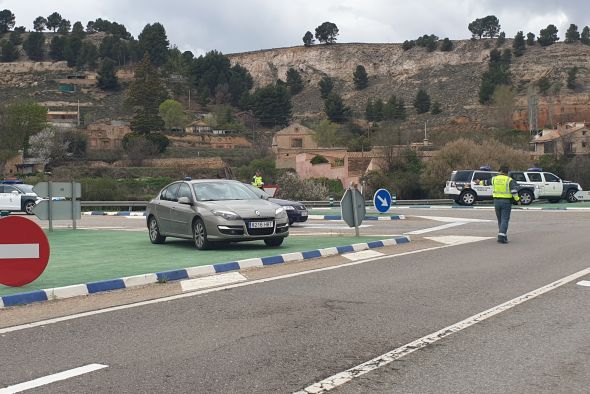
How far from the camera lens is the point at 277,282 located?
36.9 feet

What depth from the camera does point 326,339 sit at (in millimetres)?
7266

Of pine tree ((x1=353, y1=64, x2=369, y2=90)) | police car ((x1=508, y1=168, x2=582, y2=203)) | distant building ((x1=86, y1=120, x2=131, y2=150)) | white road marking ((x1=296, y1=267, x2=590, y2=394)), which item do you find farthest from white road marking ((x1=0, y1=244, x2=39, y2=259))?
pine tree ((x1=353, y1=64, x2=369, y2=90))

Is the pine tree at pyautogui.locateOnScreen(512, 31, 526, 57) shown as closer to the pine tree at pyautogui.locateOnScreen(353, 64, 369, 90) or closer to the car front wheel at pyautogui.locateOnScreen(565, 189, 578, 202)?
the pine tree at pyautogui.locateOnScreen(353, 64, 369, 90)

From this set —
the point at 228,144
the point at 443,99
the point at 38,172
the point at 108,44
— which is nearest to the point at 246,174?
the point at 38,172

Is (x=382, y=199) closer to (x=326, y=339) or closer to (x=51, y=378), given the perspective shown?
(x=326, y=339)

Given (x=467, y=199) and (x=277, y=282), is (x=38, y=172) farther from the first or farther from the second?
(x=277, y=282)

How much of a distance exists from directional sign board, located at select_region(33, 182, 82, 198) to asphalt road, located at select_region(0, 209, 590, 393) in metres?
10.9

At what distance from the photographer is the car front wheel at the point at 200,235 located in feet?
51.0

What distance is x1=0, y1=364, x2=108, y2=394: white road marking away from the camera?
18.6ft

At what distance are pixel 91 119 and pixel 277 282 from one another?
13325 centimetres

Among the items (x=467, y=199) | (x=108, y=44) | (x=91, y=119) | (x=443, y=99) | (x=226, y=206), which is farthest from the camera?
(x=108, y=44)

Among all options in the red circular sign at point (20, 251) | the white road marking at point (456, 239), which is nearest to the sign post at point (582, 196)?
the white road marking at point (456, 239)

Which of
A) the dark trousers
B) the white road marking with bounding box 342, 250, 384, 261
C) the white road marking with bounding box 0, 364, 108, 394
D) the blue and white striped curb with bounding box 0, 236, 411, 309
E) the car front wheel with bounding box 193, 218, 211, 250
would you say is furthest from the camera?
the dark trousers

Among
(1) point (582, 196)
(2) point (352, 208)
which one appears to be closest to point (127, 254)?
(2) point (352, 208)
